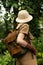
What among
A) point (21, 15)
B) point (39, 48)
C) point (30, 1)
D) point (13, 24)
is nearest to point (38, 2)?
point (30, 1)

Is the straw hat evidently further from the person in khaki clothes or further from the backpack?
the backpack

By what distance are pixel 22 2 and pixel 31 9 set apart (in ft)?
1.16

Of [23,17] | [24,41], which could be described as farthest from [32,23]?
[24,41]

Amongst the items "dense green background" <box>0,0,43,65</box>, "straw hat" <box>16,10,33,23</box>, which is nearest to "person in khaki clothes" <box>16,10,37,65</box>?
"straw hat" <box>16,10,33,23</box>

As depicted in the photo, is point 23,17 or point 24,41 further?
point 23,17

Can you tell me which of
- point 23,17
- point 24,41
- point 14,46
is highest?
point 23,17

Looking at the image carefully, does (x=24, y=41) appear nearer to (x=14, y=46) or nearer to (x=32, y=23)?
(x=14, y=46)

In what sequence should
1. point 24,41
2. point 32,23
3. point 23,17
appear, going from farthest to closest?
point 32,23 < point 23,17 < point 24,41

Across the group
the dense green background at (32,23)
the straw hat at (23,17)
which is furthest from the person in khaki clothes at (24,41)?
the dense green background at (32,23)

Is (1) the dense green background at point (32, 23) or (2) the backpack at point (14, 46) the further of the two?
(1) the dense green background at point (32, 23)

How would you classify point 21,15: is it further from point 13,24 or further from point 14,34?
point 13,24

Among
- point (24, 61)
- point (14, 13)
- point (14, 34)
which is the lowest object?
point (14, 13)

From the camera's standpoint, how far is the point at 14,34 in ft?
17.2

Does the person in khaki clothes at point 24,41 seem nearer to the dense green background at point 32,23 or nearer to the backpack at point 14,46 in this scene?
the backpack at point 14,46
